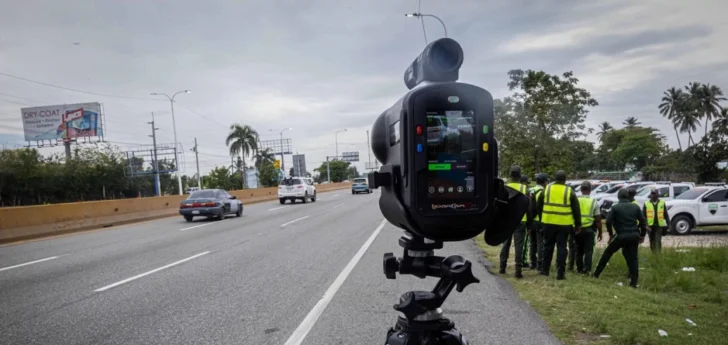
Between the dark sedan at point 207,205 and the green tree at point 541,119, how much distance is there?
15.6 metres

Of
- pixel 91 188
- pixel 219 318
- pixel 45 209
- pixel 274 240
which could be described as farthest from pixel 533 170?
pixel 91 188

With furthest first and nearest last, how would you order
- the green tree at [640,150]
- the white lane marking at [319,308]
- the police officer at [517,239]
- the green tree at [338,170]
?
1. the green tree at [338,170]
2. the green tree at [640,150]
3. the police officer at [517,239]
4. the white lane marking at [319,308]

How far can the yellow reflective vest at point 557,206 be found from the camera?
8.02 metres

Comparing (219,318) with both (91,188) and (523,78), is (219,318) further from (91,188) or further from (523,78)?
(91,188)

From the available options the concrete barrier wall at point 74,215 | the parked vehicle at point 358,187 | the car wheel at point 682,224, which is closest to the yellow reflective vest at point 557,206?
the car wheel at point 682,224

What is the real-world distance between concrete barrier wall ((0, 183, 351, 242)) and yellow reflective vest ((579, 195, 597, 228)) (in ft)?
55.2

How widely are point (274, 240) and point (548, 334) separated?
9345 millimetres

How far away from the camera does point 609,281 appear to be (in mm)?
7969

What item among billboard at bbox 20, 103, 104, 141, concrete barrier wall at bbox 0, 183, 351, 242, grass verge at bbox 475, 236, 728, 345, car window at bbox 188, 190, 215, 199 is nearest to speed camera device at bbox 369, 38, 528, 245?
grass verge at bbox 475, 236, 728, 345

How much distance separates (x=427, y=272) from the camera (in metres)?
2.43

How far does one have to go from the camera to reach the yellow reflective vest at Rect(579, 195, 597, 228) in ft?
28.6

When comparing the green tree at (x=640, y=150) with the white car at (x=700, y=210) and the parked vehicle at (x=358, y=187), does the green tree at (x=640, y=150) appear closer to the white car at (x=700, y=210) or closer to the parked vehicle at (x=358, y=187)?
the parked vehicle at (x=358, y=187)

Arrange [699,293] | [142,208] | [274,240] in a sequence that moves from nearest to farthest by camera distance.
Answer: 1. [699,293]
2. [274,240]
3. [142,208]

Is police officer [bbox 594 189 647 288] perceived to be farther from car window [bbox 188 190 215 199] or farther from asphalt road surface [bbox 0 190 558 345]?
car window [bbox 188 190 215 199]
